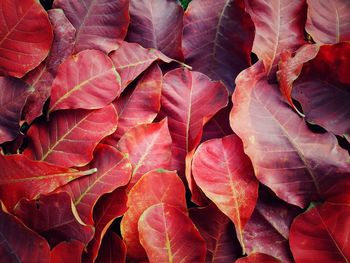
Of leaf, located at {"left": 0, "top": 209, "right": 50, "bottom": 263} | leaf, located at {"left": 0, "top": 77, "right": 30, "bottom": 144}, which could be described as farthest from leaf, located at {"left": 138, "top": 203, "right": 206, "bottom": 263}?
leaf, located at {"left": 0, "top": 77, "right": 30, "bottom": 144}

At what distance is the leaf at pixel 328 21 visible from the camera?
26.4 inches

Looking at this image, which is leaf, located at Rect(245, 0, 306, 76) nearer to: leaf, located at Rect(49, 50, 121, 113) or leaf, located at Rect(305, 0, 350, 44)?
leaf, located at Rect(305, 0, 350, 44)

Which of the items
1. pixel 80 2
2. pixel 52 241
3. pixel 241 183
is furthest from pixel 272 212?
pixel 80 2

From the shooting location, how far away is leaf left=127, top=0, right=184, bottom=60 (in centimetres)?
70

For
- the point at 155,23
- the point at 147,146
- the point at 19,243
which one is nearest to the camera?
the point at 19,243

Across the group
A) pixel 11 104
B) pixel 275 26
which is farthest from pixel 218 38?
pixel 11 104

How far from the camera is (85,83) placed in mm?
624

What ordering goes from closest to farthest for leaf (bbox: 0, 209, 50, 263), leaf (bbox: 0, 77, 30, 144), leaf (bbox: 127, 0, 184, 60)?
leaf (bbox: 0, 209, 50, 263) < leaf (bbox: 0, 77, 30, 144) < leaf (bbox: 127, 0, 184, 60)

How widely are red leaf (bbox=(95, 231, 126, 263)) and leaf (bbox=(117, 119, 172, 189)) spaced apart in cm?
9

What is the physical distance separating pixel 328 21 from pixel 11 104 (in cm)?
48

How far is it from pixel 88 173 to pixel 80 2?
0.92 ft

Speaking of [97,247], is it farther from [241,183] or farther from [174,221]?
[241,183]

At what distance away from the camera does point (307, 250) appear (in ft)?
1.77

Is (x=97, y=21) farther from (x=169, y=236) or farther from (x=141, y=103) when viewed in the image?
(x=169, y=236)
